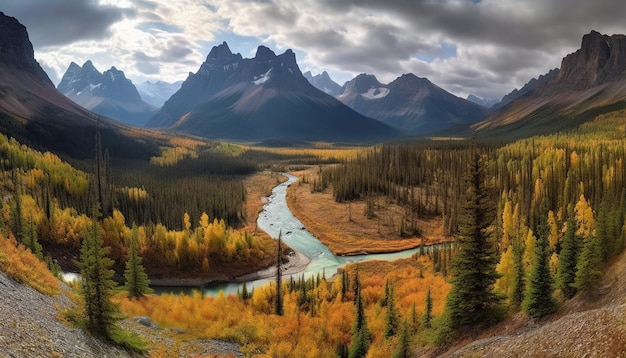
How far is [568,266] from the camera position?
39.8m

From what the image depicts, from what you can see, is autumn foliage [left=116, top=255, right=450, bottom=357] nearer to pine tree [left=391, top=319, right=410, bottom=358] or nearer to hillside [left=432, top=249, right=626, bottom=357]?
pine tree [left=391, top=319, right=410, bottom=358]

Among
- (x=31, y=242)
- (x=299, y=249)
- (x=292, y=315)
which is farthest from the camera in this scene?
(x=299, y=249)

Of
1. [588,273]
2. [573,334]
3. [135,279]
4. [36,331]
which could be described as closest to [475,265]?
[588,273]

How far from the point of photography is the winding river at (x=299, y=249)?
317 feet

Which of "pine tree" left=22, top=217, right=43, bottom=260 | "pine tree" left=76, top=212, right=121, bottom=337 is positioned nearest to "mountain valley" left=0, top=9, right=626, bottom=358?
"pine tree" left=76, top=212, right=121, bottom=337

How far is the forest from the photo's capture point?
40344mm

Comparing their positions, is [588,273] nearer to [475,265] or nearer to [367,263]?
[475,265]

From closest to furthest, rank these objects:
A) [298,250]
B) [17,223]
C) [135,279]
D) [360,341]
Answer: [360,341]
[135,279]
[17,223]
[298,250]

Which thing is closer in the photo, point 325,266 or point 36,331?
point 36,331

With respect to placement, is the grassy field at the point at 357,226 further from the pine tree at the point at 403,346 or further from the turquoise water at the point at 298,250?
the pine tree at the point at 403,346

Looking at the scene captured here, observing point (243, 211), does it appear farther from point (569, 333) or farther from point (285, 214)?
point (569, 333)

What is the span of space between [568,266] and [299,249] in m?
86.1

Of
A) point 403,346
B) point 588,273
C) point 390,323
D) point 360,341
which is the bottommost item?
point 360,341

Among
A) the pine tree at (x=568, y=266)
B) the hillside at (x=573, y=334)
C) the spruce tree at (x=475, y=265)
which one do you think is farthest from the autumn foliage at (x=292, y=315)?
the pine tree at (x=568, y=266)
